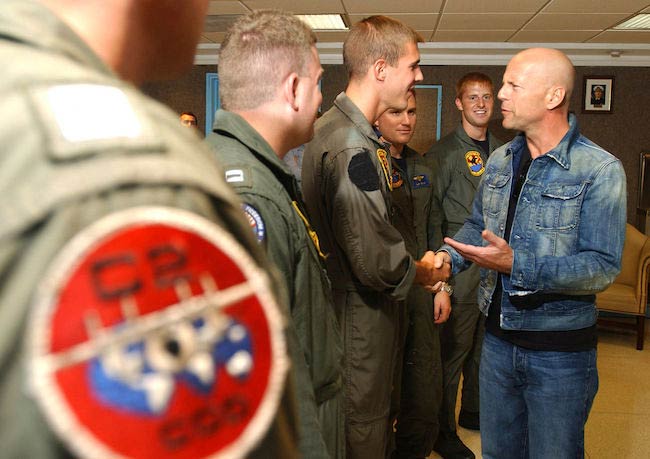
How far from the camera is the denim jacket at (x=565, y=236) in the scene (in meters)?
1.84

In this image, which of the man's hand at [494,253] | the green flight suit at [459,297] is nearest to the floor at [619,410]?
the green flight suit at [459,297]

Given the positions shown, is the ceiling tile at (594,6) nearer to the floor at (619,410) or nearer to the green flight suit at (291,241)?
the floor at (619,410)

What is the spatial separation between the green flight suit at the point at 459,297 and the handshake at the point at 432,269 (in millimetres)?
1136

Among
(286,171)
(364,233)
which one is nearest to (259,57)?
(286,171)

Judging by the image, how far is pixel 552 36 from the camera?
19.7 feet

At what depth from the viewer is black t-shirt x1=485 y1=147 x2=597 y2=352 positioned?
1915 millimetres

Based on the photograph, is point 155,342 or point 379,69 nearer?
point 155,342

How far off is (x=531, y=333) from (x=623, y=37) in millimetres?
5104

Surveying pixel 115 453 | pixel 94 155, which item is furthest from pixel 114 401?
pixel 94 155

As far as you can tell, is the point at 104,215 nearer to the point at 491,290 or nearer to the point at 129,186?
the point at 129,186

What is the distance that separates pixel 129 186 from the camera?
13.3 inches

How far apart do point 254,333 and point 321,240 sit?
1.80m

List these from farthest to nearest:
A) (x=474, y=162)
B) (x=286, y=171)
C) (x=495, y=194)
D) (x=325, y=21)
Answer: (x=325, y=21) < (x=474, y=162) < (x=495, y=194) < (x=286, y=171)

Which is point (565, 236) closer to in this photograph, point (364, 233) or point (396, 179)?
point (364, 233)
